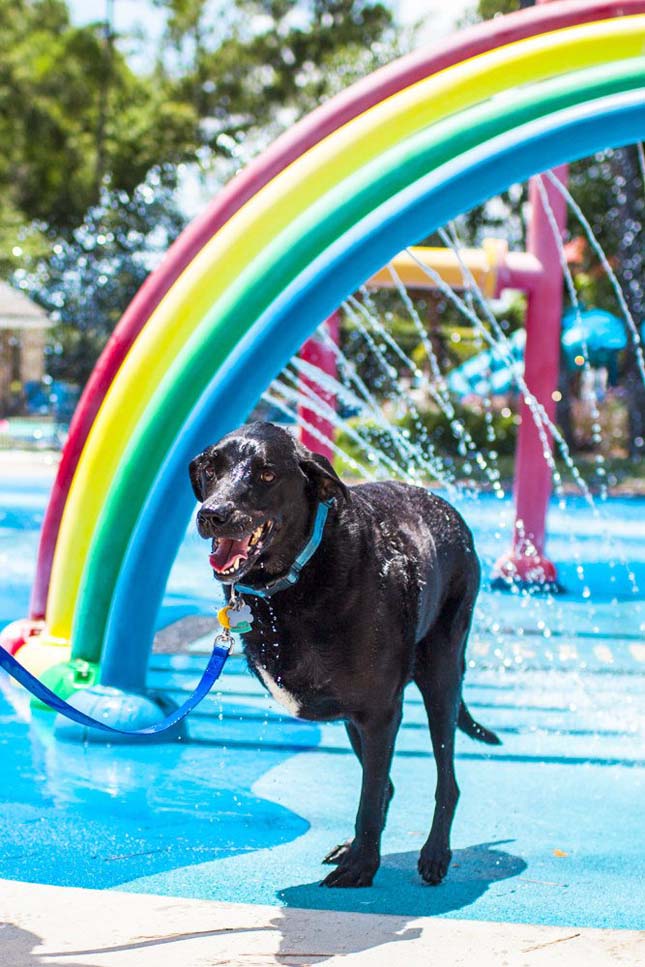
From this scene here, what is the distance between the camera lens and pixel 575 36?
15.6 feet

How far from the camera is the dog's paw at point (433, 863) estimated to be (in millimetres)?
3504

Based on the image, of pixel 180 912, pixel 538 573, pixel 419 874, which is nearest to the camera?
pixel 180 912

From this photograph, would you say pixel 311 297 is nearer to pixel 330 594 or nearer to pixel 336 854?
pixel 330 594

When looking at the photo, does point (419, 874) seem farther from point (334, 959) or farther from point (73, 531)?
point (73, 531)

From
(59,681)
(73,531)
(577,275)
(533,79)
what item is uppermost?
(577,275)

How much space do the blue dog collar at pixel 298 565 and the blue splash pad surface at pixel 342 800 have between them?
2.75 feet

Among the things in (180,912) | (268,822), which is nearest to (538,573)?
(268,822)

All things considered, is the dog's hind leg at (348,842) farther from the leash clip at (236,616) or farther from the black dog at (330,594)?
the leash clip at (236,616)

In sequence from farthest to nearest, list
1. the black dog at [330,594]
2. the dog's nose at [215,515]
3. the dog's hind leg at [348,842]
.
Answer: the dog's hind leg at [348,842], the black dog at [330,594], the dog's nose at [215,515]

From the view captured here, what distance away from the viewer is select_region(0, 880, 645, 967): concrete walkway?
2822 mm

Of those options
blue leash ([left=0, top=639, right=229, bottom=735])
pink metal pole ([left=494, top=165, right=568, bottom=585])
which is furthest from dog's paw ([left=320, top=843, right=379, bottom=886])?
pink metal pole ([left=494, top=165, right=568, bottom=585])

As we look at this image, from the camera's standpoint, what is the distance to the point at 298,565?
3.24m

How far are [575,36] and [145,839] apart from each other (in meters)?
3.29

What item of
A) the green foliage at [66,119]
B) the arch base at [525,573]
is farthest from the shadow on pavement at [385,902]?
the green foliage at [66,119]
